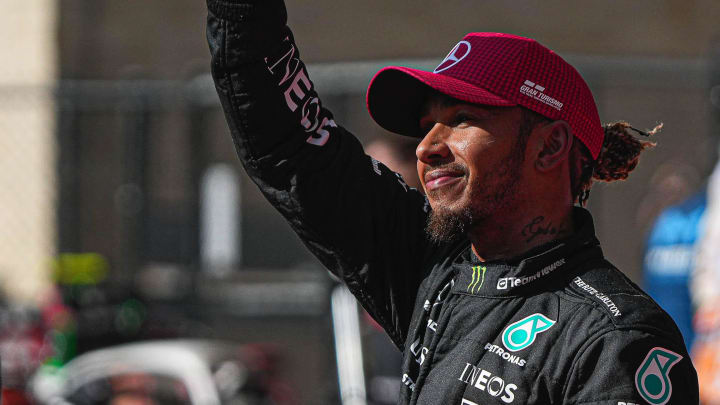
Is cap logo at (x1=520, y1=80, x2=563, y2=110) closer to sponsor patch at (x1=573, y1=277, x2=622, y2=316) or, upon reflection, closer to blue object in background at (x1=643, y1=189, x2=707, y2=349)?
sponsor patch at (x1=573, y1=277, x2=622, y2=316)

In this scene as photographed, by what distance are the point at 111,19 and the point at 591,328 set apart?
34.1ft

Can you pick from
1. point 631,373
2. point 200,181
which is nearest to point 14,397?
point 200,181

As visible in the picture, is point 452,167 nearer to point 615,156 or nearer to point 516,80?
point 516,80

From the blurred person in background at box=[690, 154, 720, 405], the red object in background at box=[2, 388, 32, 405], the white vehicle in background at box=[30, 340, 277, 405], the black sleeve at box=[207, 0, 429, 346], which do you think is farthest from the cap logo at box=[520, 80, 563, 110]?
the red object in background at box=[2, 388, 32, 405]

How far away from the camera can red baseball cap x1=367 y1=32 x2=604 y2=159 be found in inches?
89.4

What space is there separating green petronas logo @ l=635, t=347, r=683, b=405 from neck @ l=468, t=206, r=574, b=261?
43 cm

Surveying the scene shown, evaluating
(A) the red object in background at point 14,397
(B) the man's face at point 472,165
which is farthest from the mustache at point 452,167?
(A) the red object in background at point 14,397

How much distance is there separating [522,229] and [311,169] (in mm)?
498

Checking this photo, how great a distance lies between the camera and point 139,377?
6.19 m

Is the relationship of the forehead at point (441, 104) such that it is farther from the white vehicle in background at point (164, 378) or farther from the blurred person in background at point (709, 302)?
the white vehicle in background at point (164, 378)

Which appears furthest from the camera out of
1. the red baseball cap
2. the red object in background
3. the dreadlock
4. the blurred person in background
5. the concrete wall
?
the concrete wall

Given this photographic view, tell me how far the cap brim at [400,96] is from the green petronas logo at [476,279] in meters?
0.38

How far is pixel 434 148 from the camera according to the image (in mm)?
2354

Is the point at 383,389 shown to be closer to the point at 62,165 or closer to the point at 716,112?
the point at 716,112
